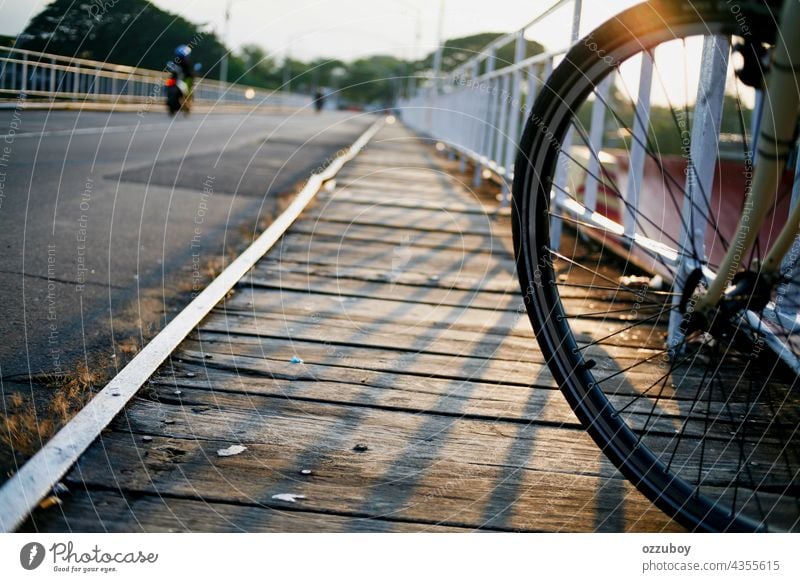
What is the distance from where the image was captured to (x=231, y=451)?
5.04 feet

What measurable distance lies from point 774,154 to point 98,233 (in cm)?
279

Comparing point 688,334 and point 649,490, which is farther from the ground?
point 688,334

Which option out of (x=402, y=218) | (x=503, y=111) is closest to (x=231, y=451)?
(x=402, y=218)

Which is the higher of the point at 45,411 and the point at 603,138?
the point at 603,138

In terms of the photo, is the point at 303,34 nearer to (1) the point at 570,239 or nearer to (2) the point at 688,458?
(2) the point at 688,458

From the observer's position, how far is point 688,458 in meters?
1.67

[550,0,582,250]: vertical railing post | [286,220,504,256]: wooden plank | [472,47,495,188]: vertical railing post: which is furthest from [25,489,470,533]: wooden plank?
[472,47,495,188]: vertical railing post

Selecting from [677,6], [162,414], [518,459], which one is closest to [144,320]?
[162,414]

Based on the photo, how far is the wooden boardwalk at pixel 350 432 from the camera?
1.35 meters

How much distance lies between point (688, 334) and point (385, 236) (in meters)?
2.60

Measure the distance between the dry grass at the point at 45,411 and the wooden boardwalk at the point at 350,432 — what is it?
9cm

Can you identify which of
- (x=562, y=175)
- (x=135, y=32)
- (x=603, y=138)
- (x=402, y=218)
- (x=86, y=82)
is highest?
(x=135, y=32)

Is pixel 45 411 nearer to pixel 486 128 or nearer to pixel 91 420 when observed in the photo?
pixel 91 420
